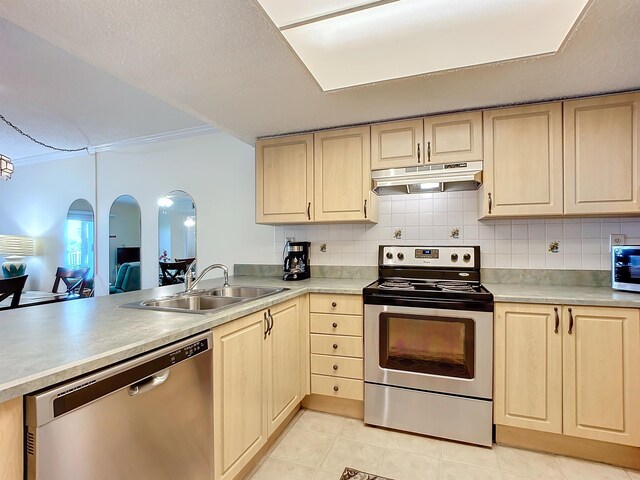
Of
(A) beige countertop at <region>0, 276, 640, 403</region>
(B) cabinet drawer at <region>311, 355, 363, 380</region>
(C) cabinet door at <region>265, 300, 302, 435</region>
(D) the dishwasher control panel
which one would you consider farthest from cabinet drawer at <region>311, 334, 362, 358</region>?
(D) the dishwasher control panel

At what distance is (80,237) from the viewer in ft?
12.9

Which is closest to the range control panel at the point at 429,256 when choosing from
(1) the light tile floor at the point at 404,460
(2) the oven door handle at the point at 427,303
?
(2) the oven door handle at the point at 427,303

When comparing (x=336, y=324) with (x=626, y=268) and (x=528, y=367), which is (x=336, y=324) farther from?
(x=626, y=268)

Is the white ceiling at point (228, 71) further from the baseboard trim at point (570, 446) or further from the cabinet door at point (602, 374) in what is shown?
the baseboard trim at point (570, 446)

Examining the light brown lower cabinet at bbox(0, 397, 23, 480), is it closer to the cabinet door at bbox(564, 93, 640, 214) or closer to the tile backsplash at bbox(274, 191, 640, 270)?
the tile backsplash at bbox(274, 191, 640, 270)

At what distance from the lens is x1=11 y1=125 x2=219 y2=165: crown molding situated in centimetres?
319

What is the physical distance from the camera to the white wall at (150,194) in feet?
10.1

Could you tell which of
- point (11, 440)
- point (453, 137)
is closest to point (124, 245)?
point (11, 440)

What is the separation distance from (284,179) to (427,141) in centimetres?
111

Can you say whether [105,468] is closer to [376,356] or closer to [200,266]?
[376,356]

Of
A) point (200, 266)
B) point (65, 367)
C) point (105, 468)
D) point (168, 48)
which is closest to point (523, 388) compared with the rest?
point (105, 468)

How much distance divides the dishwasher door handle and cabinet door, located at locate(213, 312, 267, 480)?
10.2 inches

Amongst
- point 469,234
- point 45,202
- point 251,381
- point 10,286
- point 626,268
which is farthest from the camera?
point 45,202

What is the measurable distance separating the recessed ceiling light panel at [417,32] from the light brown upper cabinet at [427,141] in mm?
584
